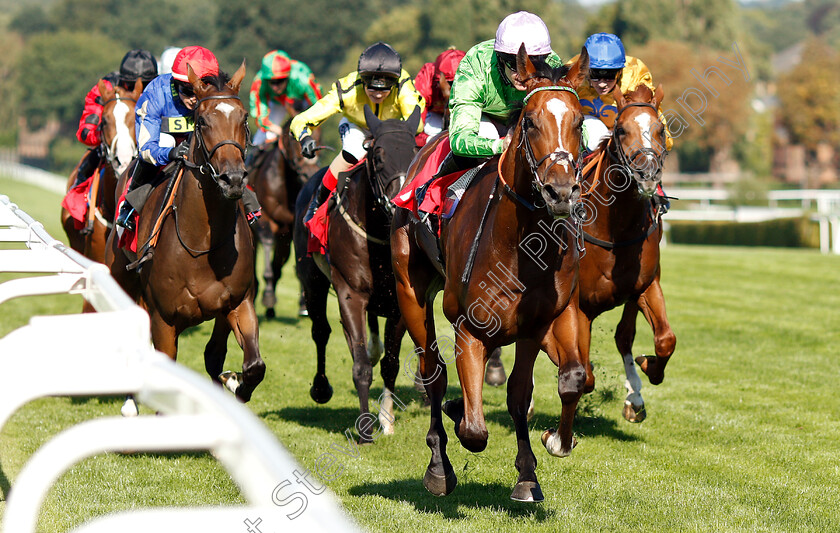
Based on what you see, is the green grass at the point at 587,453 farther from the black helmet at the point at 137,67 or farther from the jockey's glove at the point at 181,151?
the black helmet at the point at 137,67

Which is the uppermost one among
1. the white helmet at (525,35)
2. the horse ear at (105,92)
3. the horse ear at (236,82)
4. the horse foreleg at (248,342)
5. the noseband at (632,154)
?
the white helmet at (525,35)

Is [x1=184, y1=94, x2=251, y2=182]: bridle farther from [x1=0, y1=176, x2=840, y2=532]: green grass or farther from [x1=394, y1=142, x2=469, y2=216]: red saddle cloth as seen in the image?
[x1=0, y1=176, x2=840, y2=532]: green grass

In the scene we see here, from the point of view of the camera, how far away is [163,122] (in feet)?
21.3

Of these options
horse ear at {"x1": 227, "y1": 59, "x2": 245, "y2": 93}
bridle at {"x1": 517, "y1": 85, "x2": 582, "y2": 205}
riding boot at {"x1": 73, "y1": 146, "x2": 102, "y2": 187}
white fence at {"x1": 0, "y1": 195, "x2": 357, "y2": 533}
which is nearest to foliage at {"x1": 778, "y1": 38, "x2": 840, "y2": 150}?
riding boot at {"x1": 73, "y1": 146, "x2": 102, "y2": 187}

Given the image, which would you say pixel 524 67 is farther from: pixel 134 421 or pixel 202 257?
pixel 134 421

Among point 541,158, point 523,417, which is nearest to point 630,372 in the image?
point 523,417

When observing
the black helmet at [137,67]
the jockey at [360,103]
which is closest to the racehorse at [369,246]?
the jockey at [360,103]

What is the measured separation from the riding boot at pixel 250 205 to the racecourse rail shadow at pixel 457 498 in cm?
184

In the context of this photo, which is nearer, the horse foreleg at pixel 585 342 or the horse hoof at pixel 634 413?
the horse foreleg at pixel 585 342

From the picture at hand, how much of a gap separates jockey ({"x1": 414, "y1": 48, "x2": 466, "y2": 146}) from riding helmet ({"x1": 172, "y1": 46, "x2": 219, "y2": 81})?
198 cm

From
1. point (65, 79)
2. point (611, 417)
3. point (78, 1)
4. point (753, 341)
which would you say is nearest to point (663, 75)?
point (753, 341)

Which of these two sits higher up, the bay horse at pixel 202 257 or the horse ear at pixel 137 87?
the horse ear at pixel 137 87

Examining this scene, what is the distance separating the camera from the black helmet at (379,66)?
6.73m

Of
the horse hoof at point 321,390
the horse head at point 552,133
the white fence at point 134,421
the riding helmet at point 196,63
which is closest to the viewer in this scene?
the white fence at point 134,421
